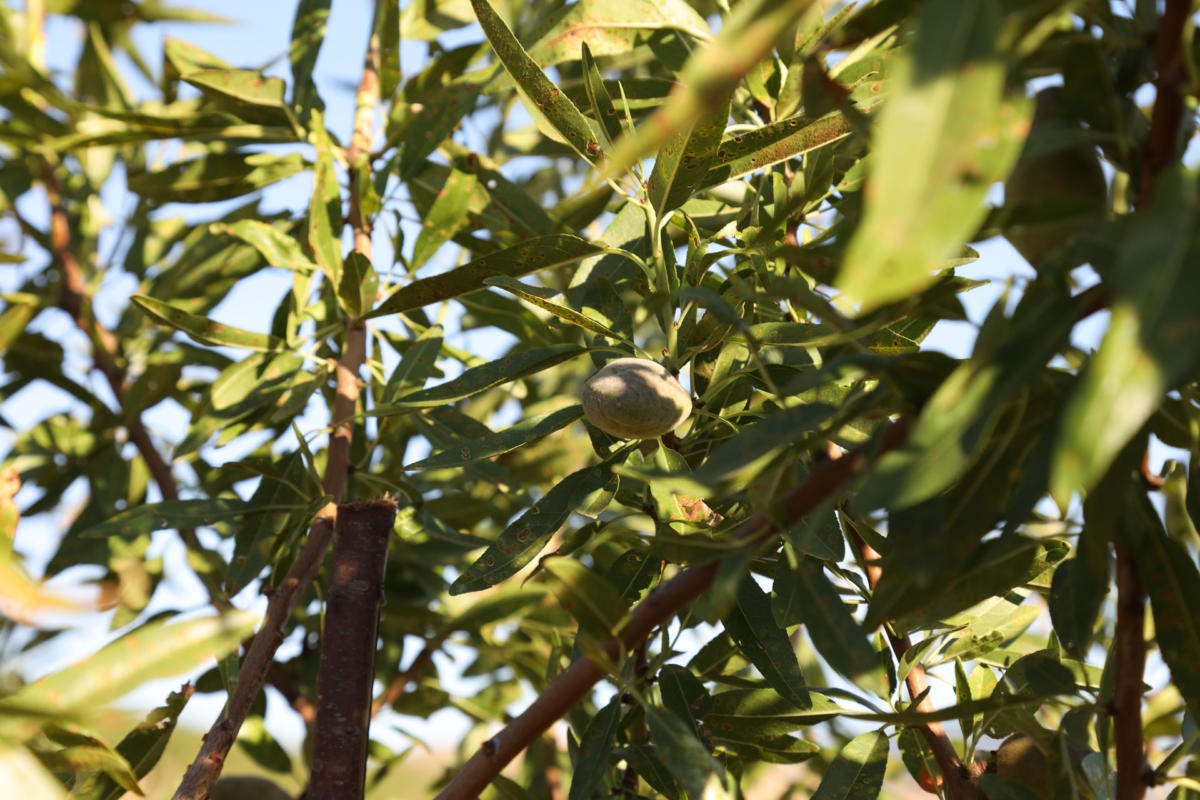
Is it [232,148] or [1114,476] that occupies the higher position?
[232,148]

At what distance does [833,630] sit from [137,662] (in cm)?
37

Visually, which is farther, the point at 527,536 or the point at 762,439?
the point at 527,536

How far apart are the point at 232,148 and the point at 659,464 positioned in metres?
0.95

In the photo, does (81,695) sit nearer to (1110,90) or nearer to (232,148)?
(1110,90)

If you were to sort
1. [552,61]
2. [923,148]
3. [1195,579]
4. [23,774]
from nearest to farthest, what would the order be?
[923,148] → [23,774] → [1195,579] → [552,61]

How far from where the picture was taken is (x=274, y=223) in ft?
4.70

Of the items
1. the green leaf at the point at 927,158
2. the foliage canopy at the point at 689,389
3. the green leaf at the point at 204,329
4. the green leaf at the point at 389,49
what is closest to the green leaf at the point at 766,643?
the foliage canopy at the point at 689,389

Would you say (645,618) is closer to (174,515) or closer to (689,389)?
(689,389)

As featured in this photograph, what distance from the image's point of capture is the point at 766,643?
32.5 inches

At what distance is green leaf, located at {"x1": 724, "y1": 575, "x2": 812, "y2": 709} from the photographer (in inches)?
32.5

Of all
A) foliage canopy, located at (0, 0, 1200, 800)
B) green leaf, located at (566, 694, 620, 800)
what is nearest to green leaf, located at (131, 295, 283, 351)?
foliage canopy, located at (0, 0, 1200, 800)

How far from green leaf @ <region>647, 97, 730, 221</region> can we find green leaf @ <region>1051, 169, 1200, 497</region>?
0.39 metres

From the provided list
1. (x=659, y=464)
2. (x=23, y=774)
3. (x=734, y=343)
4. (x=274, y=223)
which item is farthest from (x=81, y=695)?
(x=274, y=223)

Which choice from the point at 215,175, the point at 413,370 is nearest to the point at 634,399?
the point at 413,370
